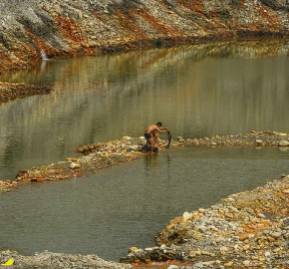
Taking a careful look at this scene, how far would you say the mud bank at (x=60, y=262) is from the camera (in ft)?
92.9

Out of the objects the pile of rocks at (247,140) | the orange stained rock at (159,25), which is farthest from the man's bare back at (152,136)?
the orange stained rock at (159,25)

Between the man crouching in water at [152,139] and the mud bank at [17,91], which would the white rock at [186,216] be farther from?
the mud bank at [17,91]

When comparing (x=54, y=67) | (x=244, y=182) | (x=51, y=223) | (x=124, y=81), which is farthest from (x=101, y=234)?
(x=54, y=67)

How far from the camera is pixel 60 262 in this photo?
28.6m

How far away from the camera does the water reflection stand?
2251 inches

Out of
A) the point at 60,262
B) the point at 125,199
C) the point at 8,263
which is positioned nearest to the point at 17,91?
the point at 125,199

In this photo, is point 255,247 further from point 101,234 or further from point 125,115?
point 125,115

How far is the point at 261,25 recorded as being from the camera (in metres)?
127

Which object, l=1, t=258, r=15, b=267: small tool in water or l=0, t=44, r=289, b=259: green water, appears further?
l=0, t=44, r=289, b=259: green water

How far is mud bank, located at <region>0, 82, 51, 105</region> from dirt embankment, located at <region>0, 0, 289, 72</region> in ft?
45.7

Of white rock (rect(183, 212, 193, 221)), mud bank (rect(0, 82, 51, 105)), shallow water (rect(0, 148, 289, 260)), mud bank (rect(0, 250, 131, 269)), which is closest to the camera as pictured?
mud bank (rect(0, 250, 131, 269))

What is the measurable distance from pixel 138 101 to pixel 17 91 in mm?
12307

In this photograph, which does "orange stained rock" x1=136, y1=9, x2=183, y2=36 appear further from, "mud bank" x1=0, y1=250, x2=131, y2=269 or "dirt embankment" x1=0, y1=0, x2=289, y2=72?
"mud bank" x1=0, y1=250, x2=131, y2=269

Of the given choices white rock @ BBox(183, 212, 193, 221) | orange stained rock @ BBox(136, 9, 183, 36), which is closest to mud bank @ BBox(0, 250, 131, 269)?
white rock @ BBox(183, 212, 193, 221)
